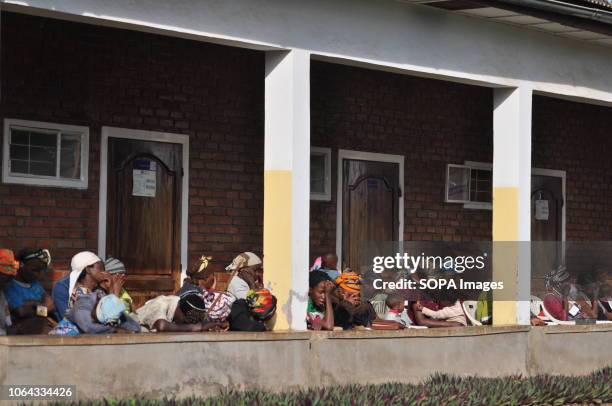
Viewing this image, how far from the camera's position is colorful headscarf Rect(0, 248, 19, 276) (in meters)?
10.4

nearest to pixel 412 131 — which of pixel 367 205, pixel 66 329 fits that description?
pixel 367 205

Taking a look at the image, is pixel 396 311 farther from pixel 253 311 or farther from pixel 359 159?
pixel 253 311

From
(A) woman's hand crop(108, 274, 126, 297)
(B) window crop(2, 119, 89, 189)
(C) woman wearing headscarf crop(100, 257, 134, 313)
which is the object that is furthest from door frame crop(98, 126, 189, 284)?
(A) woman's hand crop(108, 274, 126, 297)

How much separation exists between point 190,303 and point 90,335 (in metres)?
1.50

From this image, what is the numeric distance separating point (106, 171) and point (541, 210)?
700 centimetres

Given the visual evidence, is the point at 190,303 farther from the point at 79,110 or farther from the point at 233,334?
the point at 79,110

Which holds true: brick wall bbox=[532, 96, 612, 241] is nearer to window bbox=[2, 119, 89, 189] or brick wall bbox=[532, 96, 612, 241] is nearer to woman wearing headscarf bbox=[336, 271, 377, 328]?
woman wearing headscarf bbox=[336, 271, 377, 328]

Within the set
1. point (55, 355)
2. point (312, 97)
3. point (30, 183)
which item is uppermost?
point (312, 97)

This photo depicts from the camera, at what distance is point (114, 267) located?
11367 millimetres

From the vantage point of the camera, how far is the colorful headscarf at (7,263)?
10.4m

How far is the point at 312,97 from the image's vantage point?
46.5 feet

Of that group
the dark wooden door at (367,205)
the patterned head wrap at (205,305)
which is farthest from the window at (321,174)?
the patterned head wrap at (205,305)

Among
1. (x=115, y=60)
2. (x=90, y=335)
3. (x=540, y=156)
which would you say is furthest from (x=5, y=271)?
(x=540, y=156)

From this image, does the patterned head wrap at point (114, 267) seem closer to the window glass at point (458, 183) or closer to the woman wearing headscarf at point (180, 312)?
the woman wearing headscarf at point (180, 312)
